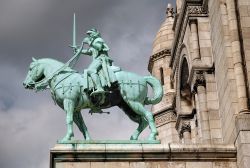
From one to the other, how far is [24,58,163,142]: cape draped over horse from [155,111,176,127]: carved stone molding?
15.1 m

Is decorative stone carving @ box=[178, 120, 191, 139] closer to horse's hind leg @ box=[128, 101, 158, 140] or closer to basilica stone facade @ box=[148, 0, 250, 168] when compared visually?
basilica stone facade @ box=[148, 0, 250, 168]

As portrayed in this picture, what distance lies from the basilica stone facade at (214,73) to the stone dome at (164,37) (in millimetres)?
5244

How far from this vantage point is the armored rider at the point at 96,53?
993 inches

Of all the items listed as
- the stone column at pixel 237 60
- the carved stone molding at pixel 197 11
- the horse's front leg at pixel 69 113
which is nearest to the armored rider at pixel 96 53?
the horse's front leg at pixel 69 113

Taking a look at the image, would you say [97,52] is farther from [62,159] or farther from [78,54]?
[62,159]

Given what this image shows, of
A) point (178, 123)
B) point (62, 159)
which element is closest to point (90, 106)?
point (62, 159)

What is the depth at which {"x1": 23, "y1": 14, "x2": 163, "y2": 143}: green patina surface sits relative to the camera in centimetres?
2489

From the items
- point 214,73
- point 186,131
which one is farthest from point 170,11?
point 214,73

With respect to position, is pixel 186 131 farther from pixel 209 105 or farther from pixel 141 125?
pixel 141 125

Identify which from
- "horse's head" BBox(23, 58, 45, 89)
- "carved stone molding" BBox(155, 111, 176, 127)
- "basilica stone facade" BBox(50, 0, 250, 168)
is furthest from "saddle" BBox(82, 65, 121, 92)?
"carved stone molding" BBox(155, 111, 176, 127)

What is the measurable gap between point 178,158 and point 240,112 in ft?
8.37

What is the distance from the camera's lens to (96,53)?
26.0 m

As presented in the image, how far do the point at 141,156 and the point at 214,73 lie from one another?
6660 mm

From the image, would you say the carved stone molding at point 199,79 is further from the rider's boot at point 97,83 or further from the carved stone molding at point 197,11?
the rider's boot at point 97,83
